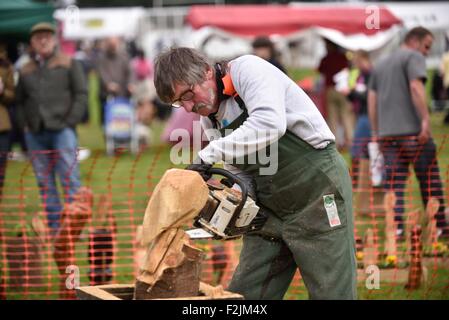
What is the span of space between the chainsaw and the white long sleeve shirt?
5.0 inches

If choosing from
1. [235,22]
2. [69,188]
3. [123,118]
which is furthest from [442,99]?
[69,188]

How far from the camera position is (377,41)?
1750 centimetres

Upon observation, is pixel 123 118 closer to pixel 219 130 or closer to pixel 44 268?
pixel 44 268

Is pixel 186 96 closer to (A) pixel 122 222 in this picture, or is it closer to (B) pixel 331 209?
(B) pixel 331 209

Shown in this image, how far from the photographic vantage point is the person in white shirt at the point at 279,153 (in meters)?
3.96

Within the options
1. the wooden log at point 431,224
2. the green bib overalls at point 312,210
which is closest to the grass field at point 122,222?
the wooden log at point 431,224

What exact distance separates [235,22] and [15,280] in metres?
10.3

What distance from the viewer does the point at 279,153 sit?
419 cm

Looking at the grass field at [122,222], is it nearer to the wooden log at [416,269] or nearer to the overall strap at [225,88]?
the wooden log at [416,269]

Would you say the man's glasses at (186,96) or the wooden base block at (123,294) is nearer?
the wooden base block at (123,294)

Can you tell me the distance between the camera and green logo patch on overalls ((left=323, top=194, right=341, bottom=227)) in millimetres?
4215

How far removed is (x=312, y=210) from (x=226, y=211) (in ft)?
1.65

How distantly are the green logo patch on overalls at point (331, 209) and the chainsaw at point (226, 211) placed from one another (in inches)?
13.4

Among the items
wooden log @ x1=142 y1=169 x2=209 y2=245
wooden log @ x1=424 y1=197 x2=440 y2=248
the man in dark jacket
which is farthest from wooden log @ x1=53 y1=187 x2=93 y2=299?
wooden log @ x1=142 y1=169 x2=209 y2=245
